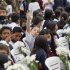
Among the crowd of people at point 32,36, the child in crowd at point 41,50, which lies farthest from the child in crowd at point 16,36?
the child in crowd at point 41,50

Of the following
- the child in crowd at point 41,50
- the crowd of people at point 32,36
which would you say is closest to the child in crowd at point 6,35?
the crowd of people at point 32,36

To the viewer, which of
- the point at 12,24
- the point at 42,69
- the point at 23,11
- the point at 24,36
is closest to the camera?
the point at 42,69

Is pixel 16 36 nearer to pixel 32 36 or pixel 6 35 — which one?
pixel 6 35

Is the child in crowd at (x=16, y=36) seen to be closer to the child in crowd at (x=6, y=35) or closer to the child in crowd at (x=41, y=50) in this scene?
the child in crowd at (x=6, y=35)

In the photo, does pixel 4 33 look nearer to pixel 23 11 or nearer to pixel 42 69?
pixel 42 69

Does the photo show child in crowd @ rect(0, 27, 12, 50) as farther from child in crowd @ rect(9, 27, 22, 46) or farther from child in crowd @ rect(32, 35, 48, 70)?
child in crowd @ rect(32, 35, 48, 70)

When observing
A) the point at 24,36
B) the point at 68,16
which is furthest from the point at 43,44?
the point at 68,16

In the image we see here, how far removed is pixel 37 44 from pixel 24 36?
67.7 inches

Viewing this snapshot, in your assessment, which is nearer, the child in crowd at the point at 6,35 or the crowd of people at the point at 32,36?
the crowd of people at the point at 32,36

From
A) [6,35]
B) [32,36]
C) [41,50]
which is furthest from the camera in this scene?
[32,36]

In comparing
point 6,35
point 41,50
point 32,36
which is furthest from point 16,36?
point 41,50

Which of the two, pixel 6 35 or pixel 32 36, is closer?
pixel 6 35

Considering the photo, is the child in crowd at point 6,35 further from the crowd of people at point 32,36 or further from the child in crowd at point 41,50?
the child in crowd at point 41,50

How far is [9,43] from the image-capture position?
23.9 ft
